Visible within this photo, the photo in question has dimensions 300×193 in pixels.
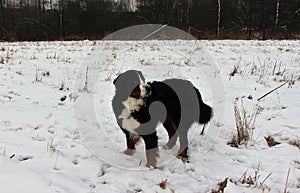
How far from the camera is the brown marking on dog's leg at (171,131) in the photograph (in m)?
3.31

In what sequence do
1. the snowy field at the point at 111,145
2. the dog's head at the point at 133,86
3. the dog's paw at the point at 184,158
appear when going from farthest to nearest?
the dog's paw at the point at 184,158
the dog's head at the point at 133,86
the snowy field at the point at 111,145

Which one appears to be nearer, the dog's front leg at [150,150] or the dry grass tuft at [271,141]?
the dog's front leg at [150,150]

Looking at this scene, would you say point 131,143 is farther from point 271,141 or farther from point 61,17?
point 61,17

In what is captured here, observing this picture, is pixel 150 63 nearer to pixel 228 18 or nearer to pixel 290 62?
pixel 290 62

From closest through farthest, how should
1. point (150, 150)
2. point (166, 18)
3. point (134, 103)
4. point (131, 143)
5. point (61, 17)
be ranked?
point (134, 103) < point (150, 150) < point (131, 143) < point (166, 18) < point (61, 17)

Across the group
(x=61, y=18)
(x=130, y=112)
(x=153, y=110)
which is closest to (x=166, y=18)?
(x=61, y=18)

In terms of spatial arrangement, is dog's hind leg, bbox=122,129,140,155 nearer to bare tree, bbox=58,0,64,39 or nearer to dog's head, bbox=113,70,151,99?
dog's head, bbox=113,70,151,99

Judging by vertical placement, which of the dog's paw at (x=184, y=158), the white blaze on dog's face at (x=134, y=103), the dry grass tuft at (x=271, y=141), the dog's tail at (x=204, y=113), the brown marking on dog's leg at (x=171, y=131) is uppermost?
the white blaze on dog's face at (x=134, y=103)

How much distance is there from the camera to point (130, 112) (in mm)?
2953

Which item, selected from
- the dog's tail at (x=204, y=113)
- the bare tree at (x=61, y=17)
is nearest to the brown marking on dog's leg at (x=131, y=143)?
the dog's tail at (x=204, y=113)

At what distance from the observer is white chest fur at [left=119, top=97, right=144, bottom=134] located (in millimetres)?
2904

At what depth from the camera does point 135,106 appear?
291cm

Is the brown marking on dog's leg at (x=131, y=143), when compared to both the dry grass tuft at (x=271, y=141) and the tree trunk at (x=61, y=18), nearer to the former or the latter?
the dry grass tuft at (x=271, y=141)

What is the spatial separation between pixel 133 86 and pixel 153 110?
0.35 meters
